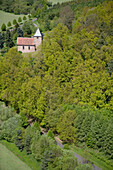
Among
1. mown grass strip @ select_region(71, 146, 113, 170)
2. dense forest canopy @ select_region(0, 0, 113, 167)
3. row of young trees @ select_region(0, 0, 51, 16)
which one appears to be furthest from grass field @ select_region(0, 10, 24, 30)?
mown grass strip @ select_region(71, 146, 113, 170)

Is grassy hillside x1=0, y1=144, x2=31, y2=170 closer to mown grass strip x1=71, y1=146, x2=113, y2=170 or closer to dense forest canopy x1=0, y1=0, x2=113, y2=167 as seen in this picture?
dense forest canopy x1=0, y1=0, x2=113, y2=167

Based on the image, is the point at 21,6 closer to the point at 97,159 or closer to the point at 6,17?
the point at 6,17

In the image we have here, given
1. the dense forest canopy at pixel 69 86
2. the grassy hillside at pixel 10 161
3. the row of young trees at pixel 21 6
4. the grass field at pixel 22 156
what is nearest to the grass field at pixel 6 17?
the row of young trees at pixel 21 6

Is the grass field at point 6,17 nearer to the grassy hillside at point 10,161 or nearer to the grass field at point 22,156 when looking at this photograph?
A: the grass field at point 22,156

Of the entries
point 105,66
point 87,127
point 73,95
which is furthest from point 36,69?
point 87,127

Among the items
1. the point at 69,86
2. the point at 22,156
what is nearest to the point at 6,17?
the point at 69,86

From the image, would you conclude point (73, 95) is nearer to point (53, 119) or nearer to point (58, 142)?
point (53, 119)
